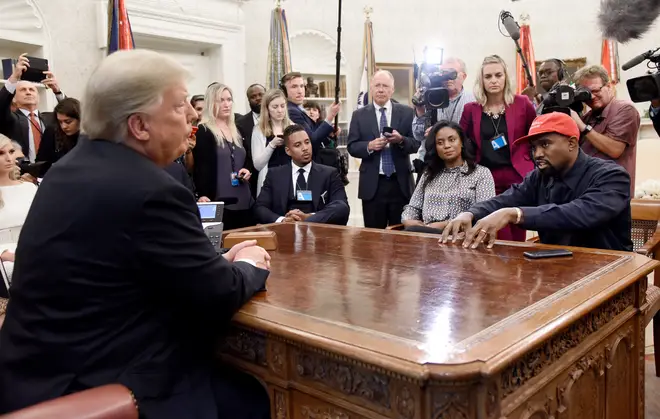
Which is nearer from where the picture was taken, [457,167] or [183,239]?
[183,239]

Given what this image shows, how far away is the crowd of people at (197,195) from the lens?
127cm

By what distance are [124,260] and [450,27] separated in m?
7.92

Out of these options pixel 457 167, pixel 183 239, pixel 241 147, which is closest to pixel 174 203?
pixel 183 239

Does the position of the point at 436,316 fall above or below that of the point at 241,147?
below

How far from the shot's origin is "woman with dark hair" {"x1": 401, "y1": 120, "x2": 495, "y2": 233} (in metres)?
3.25

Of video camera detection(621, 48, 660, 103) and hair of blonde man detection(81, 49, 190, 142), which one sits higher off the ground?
video camera detection(621, 48, 660, 103)

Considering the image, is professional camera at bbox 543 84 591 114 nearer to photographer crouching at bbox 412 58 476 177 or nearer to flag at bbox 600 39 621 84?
photographer crouching at bbox 412 58 476 177

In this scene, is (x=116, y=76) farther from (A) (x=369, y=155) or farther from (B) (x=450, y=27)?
(B) (x=450, y=27)

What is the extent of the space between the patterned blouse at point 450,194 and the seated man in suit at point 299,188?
0.49 meters

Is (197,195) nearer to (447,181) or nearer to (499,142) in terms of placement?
(447,181)

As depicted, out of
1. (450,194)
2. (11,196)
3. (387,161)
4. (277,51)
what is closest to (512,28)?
(387,161)

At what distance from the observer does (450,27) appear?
8391 millimetres

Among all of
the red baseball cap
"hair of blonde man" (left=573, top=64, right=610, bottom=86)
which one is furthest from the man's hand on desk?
"hair of blonde man" (left=573, top=64, right=610, bottom=86)

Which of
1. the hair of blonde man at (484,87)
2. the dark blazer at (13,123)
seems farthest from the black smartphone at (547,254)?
the dark blazer at (13,123)
